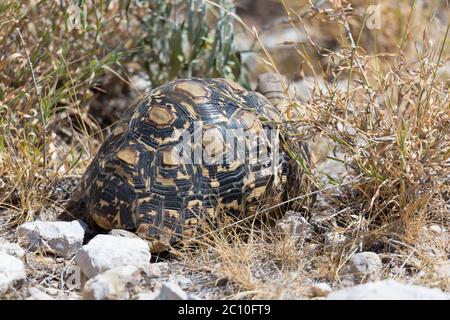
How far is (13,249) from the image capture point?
2943 mm

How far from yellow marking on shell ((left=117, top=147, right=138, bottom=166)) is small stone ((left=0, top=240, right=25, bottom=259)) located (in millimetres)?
539

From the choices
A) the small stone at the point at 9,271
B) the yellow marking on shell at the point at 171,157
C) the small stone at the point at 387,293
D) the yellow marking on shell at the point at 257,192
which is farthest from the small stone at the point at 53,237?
the small stone at the point at 387,293

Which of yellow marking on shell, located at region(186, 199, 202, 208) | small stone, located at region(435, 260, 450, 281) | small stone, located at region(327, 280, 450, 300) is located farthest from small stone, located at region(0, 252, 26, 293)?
small stone, located at region(435, 260, 450, 281)

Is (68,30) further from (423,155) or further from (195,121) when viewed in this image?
(423,155)

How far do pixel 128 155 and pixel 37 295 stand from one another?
731 millimetres

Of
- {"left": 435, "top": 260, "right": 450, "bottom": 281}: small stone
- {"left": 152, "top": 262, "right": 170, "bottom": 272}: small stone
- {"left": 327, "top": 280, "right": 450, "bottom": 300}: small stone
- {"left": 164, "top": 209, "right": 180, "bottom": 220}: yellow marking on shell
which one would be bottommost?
{"left": 152, "top": 262, "right": 170, "bottom": 272}: small stone

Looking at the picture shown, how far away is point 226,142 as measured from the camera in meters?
3.15

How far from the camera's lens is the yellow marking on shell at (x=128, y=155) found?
3062 mm

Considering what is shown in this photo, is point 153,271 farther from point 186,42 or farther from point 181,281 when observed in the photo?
point 186,42

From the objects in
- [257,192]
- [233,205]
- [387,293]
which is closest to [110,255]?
[233,205]

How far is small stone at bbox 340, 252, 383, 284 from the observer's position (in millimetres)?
2729

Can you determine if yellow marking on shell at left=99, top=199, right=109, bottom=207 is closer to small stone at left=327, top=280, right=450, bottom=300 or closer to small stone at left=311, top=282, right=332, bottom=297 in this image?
small stone at left=311, top=282, right=332, bottom=297

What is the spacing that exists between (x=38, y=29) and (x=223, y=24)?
1006mm

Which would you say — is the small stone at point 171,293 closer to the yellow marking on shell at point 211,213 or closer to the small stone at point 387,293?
the small stone at point 387,293
